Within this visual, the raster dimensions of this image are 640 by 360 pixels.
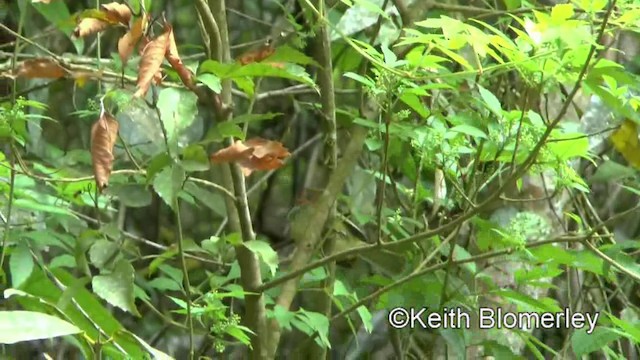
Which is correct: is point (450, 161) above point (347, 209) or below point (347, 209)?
above

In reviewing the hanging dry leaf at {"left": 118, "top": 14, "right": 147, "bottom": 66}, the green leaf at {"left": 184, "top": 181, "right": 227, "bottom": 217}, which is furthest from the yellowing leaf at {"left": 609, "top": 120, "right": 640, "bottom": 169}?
the hanging dry leaf at {"left": 118, "top": 14, "right": 147, "bottom": 66}

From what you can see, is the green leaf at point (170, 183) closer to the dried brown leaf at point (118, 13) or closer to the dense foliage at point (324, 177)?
the dense foliage at point (324, 177)

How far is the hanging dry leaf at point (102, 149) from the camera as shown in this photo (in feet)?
2.26

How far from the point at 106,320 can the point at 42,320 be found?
38 centimetres

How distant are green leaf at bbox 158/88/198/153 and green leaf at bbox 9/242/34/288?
0.32m

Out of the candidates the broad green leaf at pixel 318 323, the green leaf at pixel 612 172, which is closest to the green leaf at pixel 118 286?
the broad green leaf at pixel 318 323

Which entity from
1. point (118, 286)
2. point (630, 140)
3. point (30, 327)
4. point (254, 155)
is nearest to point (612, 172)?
point (630, 140)

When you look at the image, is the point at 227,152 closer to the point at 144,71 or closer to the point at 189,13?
the point at 144,71

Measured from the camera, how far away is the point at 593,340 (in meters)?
1.12

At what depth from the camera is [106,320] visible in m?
0.93

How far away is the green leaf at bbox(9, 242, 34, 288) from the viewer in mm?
958

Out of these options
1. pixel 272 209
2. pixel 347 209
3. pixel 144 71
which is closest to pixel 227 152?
pixel 144 71

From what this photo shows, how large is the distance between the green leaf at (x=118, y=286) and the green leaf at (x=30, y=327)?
20 cm

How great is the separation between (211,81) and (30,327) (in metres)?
0.32
